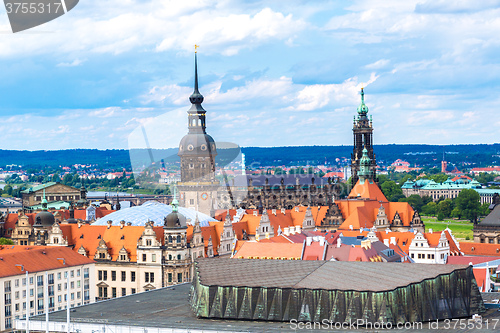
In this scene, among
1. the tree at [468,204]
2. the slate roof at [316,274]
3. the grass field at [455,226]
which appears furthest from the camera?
the tree at [468,204]

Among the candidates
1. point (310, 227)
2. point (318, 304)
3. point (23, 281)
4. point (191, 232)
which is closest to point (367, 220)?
point (310, 227)

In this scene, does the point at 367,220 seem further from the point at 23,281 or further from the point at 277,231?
the point at 23,281

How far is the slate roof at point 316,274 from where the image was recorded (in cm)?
5894

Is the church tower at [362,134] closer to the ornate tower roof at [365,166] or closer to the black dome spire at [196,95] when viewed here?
the ornate tower roof at [365,166]

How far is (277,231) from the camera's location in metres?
108

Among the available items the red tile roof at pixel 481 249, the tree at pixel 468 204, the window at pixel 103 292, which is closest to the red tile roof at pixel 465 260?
the red tile roof at pixel 481 249

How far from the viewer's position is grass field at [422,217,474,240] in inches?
5809

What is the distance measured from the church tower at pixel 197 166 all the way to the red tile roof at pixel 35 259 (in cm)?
4012

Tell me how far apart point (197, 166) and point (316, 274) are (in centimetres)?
6508

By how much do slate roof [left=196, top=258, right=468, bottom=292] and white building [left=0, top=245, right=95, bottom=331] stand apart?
45.7 ft

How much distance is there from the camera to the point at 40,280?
254 ft

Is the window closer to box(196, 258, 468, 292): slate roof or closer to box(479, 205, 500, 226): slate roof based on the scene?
box(196, 258, 468, 292): slate roof

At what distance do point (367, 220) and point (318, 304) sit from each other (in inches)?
2321

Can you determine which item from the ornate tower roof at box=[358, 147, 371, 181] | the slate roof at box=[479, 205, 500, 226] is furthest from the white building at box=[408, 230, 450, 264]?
the ornate tower roof at box=[358, 147, 371, 181]
